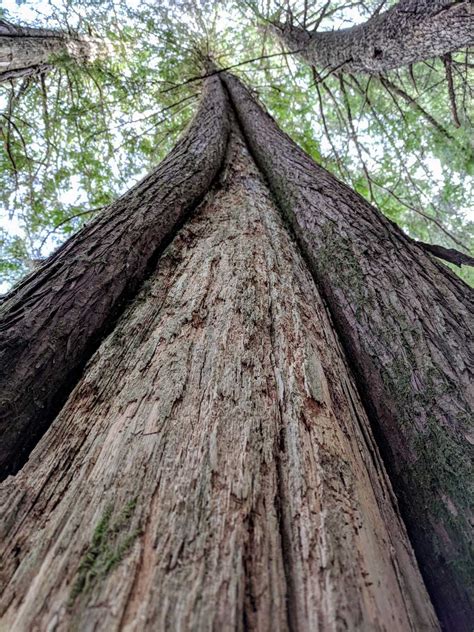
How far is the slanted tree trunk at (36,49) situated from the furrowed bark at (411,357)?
4.47 meters

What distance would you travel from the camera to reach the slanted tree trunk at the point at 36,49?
171 inches

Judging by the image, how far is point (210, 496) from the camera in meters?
0.64

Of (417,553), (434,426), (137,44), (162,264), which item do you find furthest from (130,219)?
(137,44)

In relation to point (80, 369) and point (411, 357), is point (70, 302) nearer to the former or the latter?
point (80, 369)

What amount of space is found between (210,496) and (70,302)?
0.71 m

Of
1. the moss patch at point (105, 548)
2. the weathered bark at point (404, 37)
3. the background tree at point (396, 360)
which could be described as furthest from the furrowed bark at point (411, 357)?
the weathered bark at point (404, 37)

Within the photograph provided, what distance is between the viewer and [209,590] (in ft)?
1.68

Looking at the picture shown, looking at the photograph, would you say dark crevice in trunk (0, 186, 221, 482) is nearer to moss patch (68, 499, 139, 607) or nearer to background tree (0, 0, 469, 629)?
background tree (0, 0, 469, 629)

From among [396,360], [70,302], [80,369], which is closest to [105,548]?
[80,369]

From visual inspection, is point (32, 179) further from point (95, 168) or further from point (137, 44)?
point (137, 44)

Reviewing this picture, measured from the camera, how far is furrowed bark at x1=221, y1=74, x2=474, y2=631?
2.60 feet

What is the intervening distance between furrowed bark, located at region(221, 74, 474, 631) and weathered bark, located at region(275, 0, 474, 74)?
1.39m

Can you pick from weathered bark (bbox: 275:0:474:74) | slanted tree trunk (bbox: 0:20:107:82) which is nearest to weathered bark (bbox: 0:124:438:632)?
weathered bark (bbox: 275:0:474:74)

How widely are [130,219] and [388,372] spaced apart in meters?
1.07
